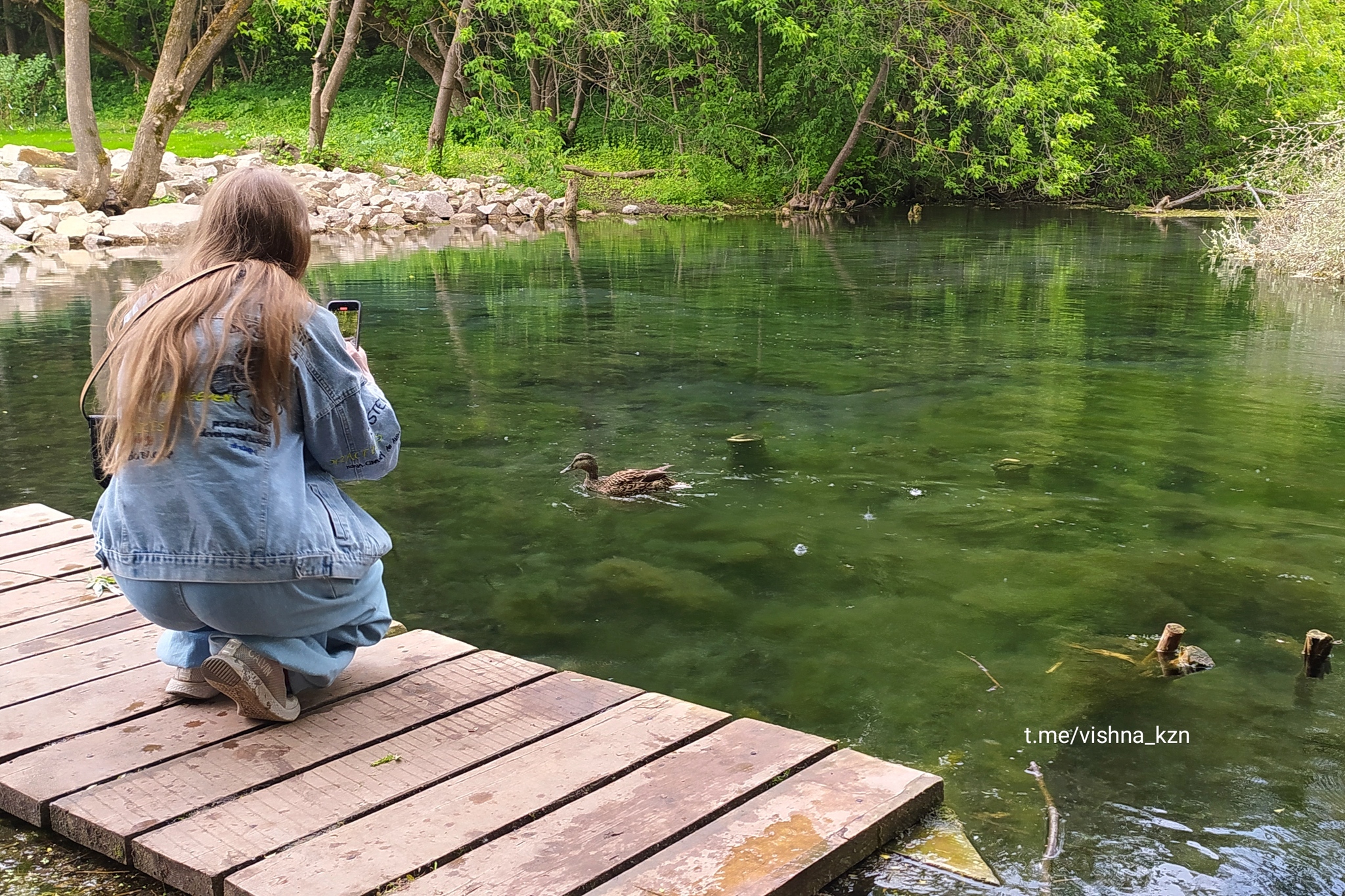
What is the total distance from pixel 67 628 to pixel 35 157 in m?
25.5

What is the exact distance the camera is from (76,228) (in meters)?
21.8

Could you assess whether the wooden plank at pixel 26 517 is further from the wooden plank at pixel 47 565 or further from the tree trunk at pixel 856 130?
the tree trunk at pixel 856 130

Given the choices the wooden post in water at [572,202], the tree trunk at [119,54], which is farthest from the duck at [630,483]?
the tree trunk at [119,54]

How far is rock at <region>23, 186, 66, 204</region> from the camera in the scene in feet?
75.3

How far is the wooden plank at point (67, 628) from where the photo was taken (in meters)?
3.79

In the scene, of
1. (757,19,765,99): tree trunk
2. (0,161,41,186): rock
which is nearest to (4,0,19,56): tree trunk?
(0,161,41,186): rock

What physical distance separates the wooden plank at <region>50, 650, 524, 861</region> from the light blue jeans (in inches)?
6.4

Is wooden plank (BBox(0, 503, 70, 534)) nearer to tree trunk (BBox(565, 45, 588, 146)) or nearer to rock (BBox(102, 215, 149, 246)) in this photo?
rock (BBox(102, 215, 149, 246))

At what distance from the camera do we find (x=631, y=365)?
1017 cm

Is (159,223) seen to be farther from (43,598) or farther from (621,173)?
(43,598)

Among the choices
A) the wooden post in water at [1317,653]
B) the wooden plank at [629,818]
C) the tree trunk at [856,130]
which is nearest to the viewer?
the wooden plank at [629,818]

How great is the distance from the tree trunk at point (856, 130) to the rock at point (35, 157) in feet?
56.1

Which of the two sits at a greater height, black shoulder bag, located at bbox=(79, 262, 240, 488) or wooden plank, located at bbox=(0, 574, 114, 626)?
black shoulder bag, located at bbox=(79, 262, 240, 488)

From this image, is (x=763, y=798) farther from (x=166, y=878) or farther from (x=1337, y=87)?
(x=1337, y=87)
